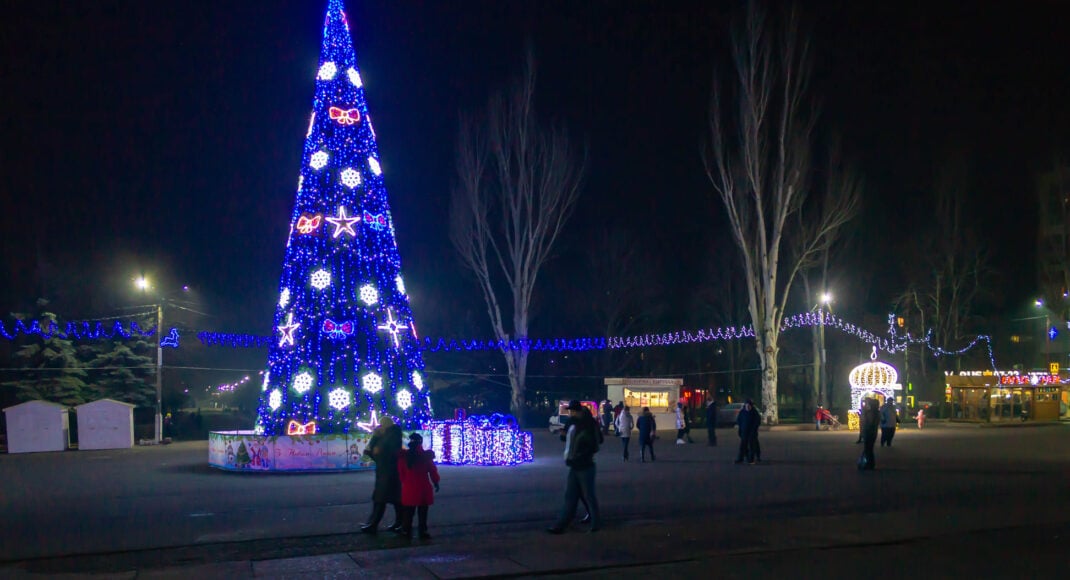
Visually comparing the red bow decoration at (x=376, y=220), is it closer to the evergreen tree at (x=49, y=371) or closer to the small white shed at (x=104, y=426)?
the small white shed at (x=104, y=426)

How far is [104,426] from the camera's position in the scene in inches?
1284

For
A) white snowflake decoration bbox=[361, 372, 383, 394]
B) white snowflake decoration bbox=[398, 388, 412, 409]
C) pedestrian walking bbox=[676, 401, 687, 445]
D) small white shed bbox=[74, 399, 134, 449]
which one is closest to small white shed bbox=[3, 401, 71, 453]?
small white shed bbox=[74, 399, 134, 449]

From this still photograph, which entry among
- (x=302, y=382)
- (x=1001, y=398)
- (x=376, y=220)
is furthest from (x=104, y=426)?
(x=1001, y=398)

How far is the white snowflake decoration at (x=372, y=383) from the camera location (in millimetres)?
21109

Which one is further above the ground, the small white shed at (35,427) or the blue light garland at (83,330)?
the blue light garland at (83,330)

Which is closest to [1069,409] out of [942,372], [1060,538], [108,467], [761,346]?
[942,372]

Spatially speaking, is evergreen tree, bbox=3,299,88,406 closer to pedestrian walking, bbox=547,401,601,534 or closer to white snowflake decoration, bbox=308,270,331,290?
white snowflake decoration, bbox=308,270,331,290

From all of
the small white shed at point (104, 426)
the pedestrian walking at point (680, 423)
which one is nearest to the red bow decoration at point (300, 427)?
the pedestrian walking at point (680, 423)

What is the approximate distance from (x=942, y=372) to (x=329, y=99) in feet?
145

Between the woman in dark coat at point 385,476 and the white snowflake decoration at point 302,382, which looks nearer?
the woman in dark coat at point 385,476

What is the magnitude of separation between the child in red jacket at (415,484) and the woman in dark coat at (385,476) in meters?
0.19

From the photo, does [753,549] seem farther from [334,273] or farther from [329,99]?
[329,99]

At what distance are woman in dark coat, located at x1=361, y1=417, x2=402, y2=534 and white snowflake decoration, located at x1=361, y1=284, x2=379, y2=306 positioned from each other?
10.0 metres

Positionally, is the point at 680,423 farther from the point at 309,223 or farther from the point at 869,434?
the point at 309,223
